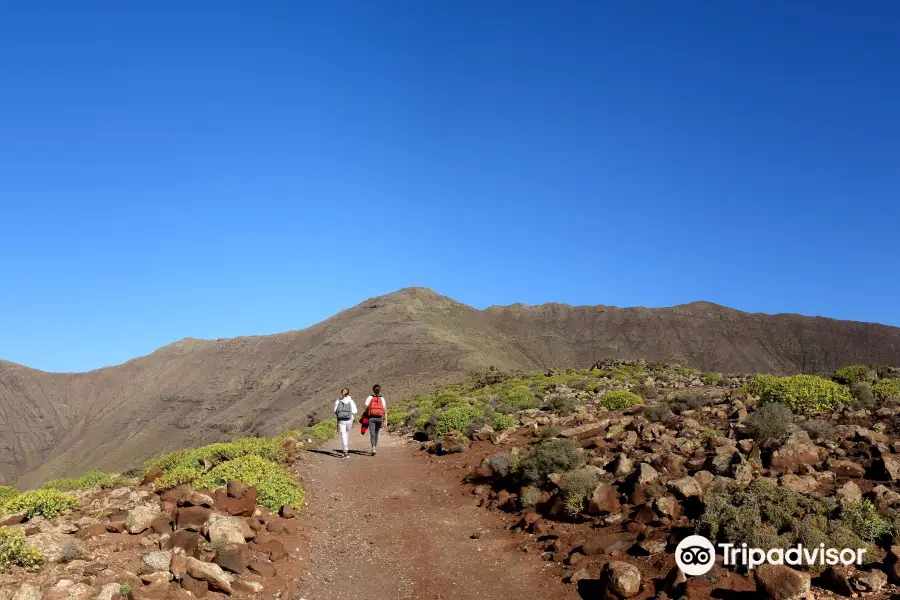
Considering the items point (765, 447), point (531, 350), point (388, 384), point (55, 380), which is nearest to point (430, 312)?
point (531, 350)

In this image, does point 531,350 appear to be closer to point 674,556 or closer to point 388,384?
point 388,384

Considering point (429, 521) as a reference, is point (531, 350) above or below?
above

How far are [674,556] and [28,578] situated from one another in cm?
735

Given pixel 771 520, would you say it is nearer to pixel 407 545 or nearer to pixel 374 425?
pixel 407 545

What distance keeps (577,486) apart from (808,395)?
8.46 metres

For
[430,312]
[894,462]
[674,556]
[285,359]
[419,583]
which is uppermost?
[430,312]

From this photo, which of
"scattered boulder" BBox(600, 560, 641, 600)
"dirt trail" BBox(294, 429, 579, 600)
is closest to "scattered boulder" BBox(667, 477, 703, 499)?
"scattered boulder" BBox(600, 560, 641, 600)

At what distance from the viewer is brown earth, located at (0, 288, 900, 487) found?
7581 cm

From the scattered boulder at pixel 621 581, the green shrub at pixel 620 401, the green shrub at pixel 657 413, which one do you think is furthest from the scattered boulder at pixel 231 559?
the green shrub at pixel 620 401

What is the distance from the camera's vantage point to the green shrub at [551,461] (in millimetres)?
11094

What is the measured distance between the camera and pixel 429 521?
11.0 m

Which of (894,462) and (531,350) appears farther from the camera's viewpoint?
(531,350)

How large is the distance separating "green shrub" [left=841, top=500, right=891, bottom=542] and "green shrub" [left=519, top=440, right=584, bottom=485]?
464 centimetres

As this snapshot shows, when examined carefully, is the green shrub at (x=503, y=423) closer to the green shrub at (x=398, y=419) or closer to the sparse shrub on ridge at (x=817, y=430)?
the green shrub at (x=398, y=419)
